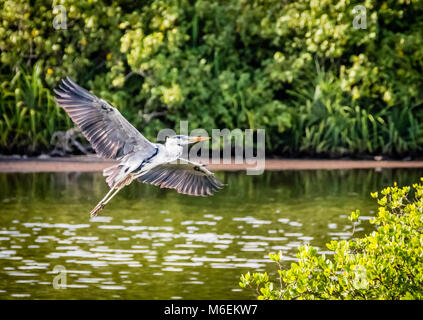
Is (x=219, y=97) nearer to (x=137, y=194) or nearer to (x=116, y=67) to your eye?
(x=116, y=67)

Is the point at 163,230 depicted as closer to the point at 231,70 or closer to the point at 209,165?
the point at 209,165

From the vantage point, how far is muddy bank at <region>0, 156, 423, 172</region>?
2041 centimetres

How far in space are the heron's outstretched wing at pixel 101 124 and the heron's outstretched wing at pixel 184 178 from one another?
0.74 metres

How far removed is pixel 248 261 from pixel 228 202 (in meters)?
4.97

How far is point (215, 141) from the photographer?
21078 millimetres

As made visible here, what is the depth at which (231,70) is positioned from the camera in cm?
2262

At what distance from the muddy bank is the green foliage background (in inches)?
19.8

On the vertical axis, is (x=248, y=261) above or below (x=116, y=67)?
below

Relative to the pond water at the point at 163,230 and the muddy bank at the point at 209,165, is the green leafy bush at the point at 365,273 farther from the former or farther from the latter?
the muddy bank at the point at 209,165

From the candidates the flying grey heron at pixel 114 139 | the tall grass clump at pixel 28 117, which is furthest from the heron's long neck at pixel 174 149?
the tall grass clump at pixel 28 117

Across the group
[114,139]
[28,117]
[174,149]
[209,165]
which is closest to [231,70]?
[209,165]

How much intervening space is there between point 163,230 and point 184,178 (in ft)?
12.9

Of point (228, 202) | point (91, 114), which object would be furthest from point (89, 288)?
point (228, 202)

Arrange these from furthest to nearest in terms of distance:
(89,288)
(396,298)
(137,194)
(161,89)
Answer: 1. (161,89)
2. (137,194)
3. (89,288)
4. (396,298)
